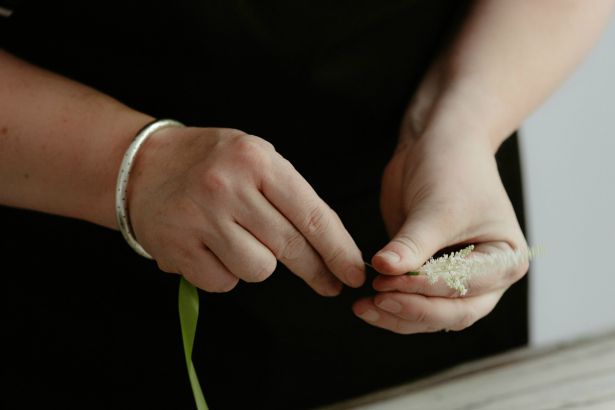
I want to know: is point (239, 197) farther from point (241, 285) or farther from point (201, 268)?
point (241, 285)

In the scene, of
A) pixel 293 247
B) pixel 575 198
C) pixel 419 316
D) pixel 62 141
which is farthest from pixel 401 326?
pixel 575 198

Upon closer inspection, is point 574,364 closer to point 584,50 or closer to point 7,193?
point 584,50

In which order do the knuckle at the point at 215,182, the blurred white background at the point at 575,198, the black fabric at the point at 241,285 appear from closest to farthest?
the knuckle at the point at 215,182 → the black fabric at the point at 241,285 → the blurred white background at the point at 575,198

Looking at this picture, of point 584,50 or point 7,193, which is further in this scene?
point 584,50

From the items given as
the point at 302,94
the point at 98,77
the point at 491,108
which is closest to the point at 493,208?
the point at 491,108

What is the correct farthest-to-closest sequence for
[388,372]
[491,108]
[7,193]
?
1. [388,372]
2. [491,108]
3. [7,193]

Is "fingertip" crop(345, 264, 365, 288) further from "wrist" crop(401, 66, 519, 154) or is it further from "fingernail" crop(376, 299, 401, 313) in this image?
"wrist" crop(401, 66, 519, 154)

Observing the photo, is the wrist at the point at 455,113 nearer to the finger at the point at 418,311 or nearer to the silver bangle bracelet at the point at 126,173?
the finger at the point at 418,311

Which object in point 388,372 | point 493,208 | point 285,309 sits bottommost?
point 388,372

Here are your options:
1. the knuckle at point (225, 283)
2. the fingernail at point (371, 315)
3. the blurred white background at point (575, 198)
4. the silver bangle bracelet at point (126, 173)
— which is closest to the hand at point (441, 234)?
the fingernail at point (371, 315)
